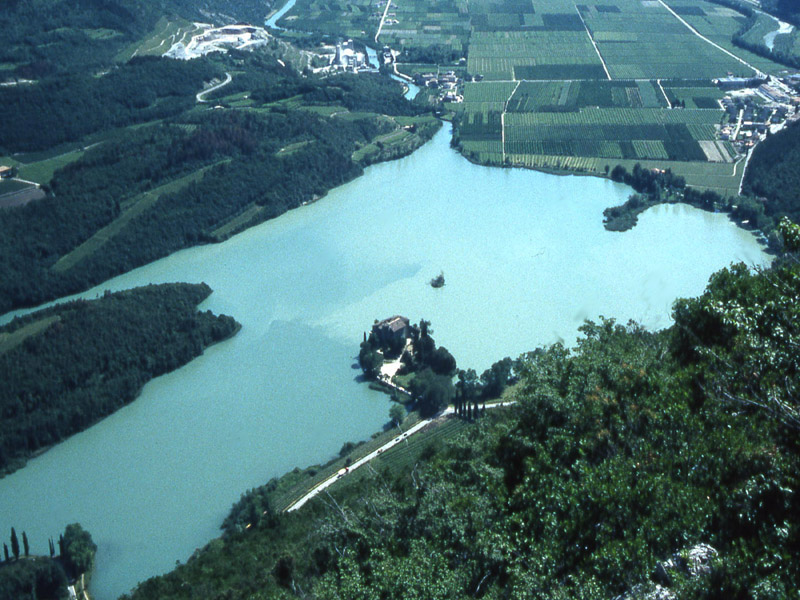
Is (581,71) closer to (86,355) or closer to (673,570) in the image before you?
(86,355)

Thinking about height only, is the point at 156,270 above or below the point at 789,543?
below

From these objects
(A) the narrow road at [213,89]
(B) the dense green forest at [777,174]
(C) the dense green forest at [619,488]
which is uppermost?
(C) the dense green forest at [619,488]

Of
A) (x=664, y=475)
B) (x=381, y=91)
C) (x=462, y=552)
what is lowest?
(x=381, y=91)

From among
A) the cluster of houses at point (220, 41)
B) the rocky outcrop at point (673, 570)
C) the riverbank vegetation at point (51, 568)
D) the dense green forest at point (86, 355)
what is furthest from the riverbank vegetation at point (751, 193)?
the cluster of houses at point (220, 41)

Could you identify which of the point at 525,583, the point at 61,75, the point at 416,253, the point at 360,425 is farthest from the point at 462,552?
the point at 61,75

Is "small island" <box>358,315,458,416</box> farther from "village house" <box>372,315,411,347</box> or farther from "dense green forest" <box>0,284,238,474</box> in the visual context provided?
"dense green forest" <box>0,284,238,474</box>

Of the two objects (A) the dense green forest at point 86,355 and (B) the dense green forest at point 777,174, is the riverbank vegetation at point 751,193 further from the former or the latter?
(A) the dense green forest at point 86,355

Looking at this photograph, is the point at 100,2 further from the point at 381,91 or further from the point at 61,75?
the point at 381,91
